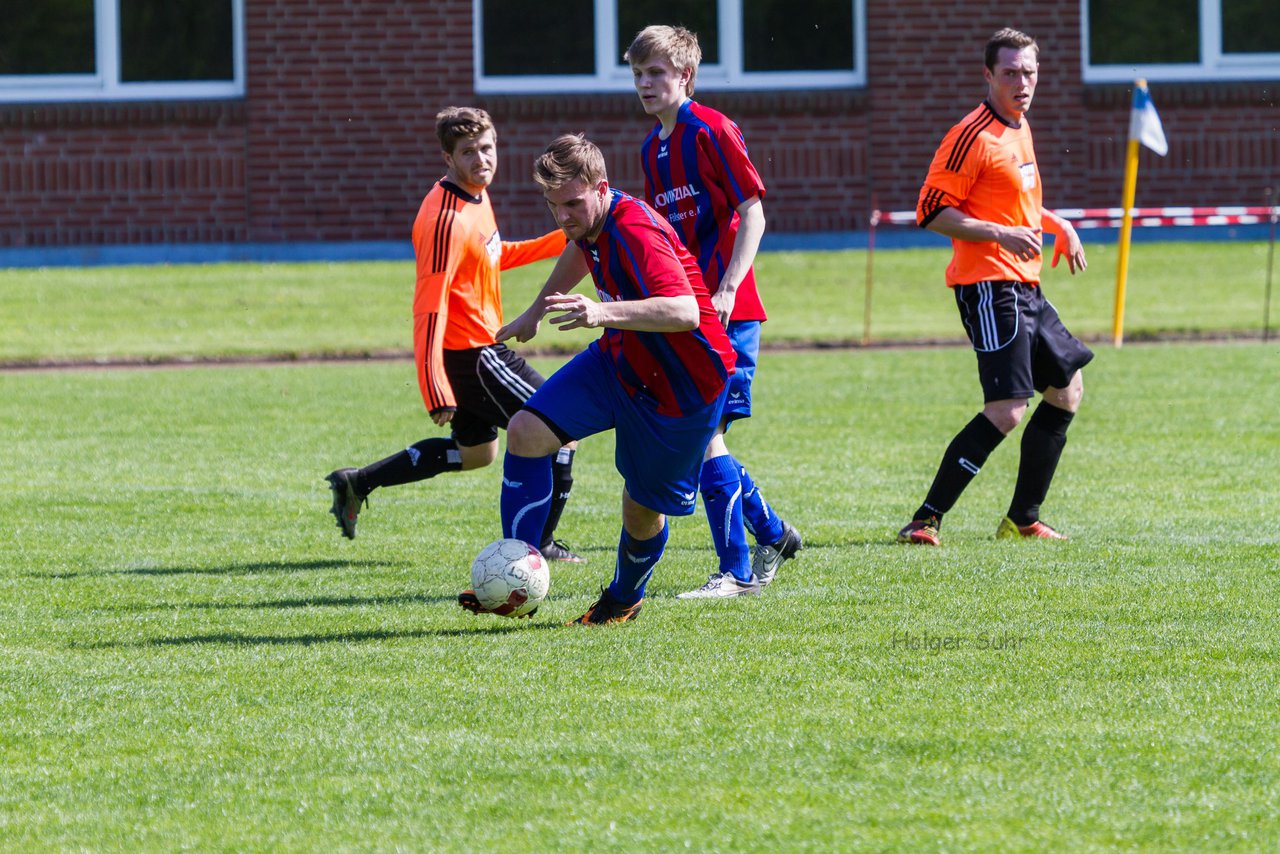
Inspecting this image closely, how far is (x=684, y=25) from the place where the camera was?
20.6 meters

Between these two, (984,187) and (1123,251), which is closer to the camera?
(984,187)

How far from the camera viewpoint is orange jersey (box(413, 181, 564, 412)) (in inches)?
274

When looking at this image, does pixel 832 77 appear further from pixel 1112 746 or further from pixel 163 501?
pixel 1112 746

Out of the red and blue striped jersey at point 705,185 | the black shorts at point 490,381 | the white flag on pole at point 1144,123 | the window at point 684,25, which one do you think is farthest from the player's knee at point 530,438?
the window at point 684,25

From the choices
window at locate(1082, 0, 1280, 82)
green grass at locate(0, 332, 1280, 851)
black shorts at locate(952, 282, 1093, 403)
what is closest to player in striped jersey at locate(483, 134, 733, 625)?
green grass at locate(0, 332, 1280, 851)

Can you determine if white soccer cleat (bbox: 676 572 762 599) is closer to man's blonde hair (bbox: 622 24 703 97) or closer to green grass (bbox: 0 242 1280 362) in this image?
man's blonde hair (bbox: 622 24 703 97)

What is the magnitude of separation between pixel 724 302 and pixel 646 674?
1578 mm

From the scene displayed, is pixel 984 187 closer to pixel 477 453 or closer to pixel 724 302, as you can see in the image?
pixel 724 302

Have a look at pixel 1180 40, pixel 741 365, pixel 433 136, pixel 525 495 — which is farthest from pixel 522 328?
pixel 1180 40

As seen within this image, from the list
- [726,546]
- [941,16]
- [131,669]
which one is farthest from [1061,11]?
[131,669]

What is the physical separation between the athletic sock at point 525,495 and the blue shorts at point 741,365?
798mm

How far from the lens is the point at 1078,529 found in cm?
803

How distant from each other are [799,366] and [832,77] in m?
6.80

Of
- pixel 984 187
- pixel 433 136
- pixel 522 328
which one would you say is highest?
pixel 433 136
